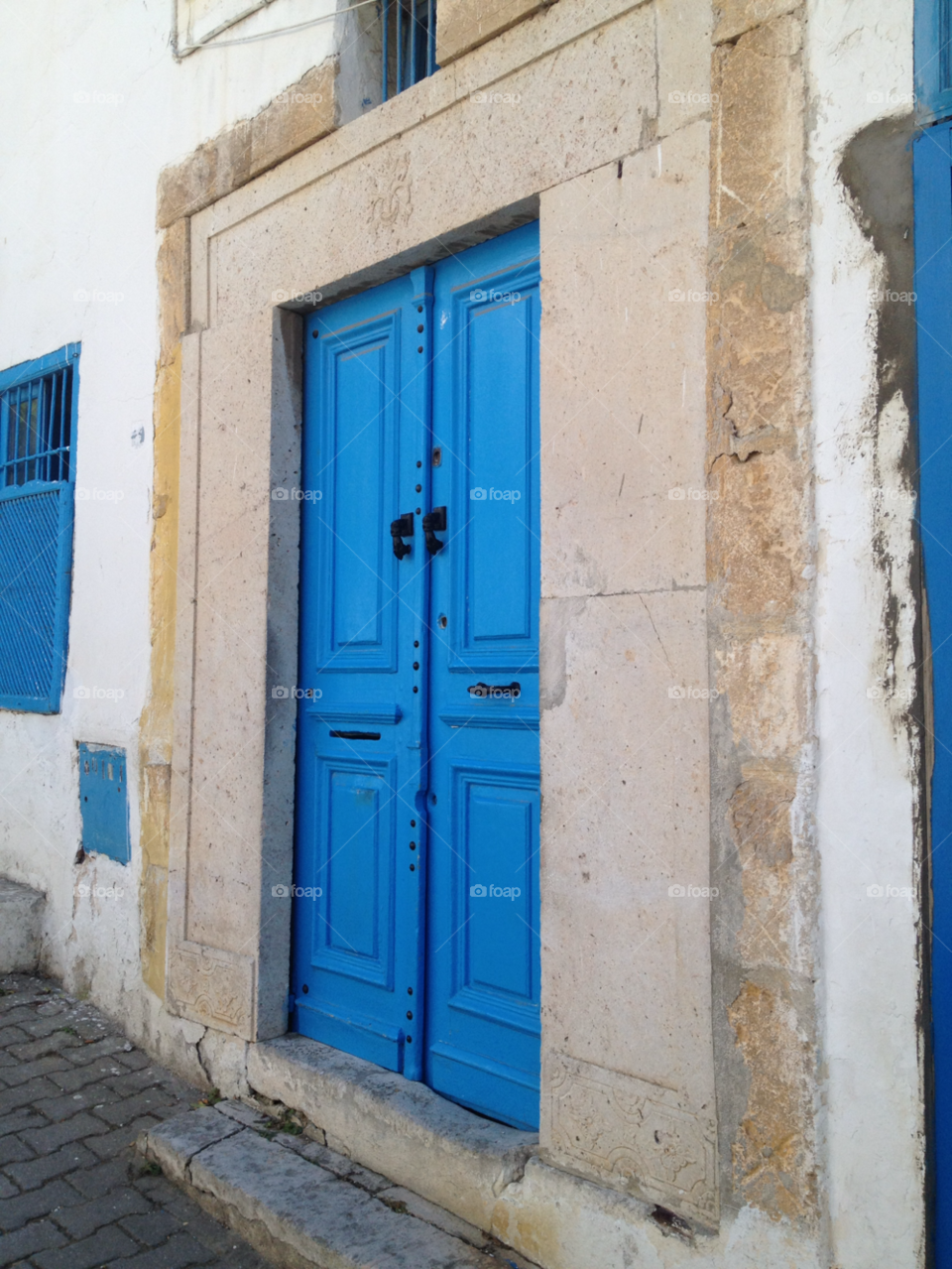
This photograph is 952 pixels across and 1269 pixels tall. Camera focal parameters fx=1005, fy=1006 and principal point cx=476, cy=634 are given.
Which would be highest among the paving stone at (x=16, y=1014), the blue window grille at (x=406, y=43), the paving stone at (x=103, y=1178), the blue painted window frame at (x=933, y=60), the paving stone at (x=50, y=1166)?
the blue window grille at (x=406, y=43)

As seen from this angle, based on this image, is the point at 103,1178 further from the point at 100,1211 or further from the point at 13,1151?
the point at 13,1151

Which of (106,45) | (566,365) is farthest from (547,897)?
(106,45)

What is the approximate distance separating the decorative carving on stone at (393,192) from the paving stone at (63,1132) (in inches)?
126

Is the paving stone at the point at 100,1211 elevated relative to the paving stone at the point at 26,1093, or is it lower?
lower

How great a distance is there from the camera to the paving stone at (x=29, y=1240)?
2.71 metres

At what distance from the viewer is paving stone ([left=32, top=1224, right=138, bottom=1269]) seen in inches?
106

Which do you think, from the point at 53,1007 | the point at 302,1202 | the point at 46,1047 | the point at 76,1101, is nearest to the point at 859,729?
the point at 302,1202

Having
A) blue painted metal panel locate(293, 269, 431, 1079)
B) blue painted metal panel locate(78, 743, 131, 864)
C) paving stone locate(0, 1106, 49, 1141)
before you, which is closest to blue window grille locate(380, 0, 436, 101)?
blue painted metal panel locate(293, 269, 431, 1079)

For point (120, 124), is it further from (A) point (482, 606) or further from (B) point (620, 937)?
(B) point (620, 937)

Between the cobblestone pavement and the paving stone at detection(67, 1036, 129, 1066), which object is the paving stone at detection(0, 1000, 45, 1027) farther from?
the paving stone at detection(67, 1036, 129, 1066)

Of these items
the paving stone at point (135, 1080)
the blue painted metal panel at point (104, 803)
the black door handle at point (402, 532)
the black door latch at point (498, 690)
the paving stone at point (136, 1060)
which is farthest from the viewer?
the blue painted metal panel at point (104, 803)

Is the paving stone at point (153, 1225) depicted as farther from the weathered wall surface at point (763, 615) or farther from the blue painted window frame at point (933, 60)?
the blue painted window frame at point (933, 60)

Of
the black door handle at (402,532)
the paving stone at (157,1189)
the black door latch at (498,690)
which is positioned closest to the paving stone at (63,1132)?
the paving stone at (157,1189)

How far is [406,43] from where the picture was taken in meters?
3.63
